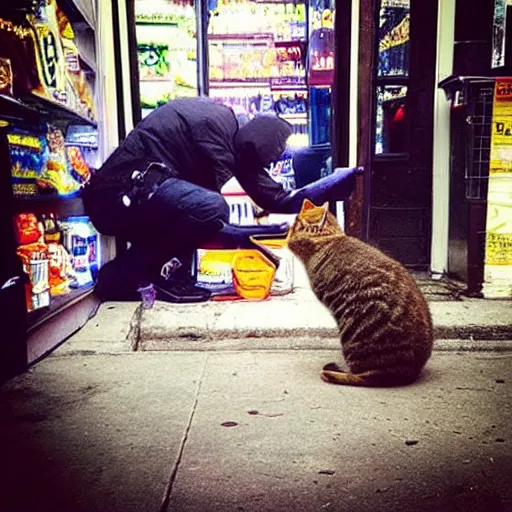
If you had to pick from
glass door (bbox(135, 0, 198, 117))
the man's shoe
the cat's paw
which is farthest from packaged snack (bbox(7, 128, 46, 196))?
the cat's paw

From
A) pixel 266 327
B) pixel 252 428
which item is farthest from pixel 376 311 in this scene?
pixel 266 327

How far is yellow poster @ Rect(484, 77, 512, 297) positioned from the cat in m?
1.46

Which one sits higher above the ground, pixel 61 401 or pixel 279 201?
pixel 279 201

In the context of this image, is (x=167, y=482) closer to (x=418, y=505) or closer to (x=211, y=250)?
(x=418, y=505)

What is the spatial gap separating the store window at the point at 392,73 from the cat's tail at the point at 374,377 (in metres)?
2.30

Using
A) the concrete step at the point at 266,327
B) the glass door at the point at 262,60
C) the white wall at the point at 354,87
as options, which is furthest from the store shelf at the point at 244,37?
the concrete step at the point at 266,327

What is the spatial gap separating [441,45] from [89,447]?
3.56m

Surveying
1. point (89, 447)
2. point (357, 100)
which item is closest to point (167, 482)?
point (89, 447)

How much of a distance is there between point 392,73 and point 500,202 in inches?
49.8

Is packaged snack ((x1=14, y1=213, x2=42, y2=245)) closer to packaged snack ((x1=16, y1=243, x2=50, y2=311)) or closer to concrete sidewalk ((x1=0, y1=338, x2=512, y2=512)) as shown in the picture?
packaged snack ((x1=16, y1=243, x2=50, y2=311))

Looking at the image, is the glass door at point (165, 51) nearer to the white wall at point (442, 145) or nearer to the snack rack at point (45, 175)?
the snack rack at point (45, 175)

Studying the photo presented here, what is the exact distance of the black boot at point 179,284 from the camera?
3.60 metres

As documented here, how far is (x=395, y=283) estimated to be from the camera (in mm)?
2189

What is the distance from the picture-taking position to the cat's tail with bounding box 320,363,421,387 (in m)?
2.16
